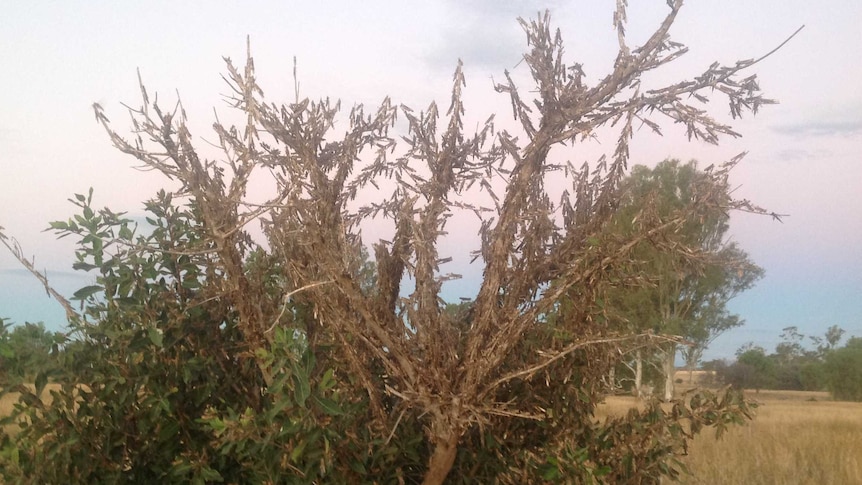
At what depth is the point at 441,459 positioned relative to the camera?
1.96 m

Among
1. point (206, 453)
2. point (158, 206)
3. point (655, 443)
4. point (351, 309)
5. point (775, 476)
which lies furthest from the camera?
point (775, 476)

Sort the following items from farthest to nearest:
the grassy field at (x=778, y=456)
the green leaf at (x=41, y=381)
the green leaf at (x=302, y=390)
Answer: the grassy field at (x=778, y=456) → the green leaf at (x=41, y=381) → the green leaf at (x=302, y=390)

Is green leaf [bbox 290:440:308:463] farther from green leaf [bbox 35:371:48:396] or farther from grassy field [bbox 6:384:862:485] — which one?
grassy field [bbox 6:384:862:485]

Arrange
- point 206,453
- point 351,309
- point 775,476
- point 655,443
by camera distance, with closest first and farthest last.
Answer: point 351,309
point 655,443
point 206,453
point 775,476

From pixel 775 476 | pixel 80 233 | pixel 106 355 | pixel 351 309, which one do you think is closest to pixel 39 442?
pixel 106 355

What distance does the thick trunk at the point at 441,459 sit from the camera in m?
1.91

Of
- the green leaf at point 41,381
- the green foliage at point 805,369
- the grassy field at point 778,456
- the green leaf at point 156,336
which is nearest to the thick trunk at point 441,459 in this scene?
the green leaf at point 156,336

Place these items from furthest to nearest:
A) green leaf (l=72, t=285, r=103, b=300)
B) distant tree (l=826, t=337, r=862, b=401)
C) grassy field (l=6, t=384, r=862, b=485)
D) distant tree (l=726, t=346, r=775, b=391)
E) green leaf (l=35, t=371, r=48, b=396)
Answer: distant tree (l=726, t=346, r=775, b=391) < distant tree (l=826, t=337, r=862, b=401) < grassy field (l=6, t=384, r=862, b=485) < green leaf (l=72, t=285, r=103, b=300) < green leaf (l=35, t=371, r=48, b=396)

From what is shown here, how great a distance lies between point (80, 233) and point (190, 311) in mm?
521

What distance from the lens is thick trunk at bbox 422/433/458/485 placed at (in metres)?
1.91

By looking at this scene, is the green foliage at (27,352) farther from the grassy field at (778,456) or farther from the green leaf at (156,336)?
the grassy field at (778,456)

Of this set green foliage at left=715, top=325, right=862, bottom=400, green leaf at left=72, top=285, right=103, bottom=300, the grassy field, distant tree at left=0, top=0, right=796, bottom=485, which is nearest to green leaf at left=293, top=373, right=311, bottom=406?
distant tree at left=0, top=0, right=796, bottom=485

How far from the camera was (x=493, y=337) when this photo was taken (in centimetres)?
184

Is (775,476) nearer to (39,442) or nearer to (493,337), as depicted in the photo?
(493,337)
